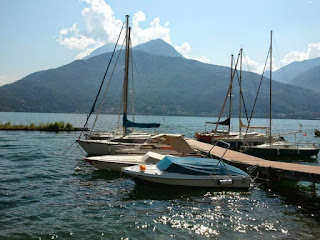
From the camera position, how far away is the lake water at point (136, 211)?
1250 cm

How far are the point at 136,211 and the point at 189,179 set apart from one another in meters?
4.85

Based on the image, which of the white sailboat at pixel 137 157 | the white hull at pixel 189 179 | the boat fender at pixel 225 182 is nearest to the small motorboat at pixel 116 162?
the white sailboat at pixel 137 157

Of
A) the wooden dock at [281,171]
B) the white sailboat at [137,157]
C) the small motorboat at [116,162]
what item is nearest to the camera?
the wooden dock at [281,171]

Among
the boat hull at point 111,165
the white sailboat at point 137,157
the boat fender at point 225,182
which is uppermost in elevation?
the white sailboat at point 137,157

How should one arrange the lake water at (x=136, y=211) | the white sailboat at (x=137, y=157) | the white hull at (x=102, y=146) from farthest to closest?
the white hull at (x=102, y=146) → the white sailboat at (x=137, y=157) → the lake water at (x=136, y=211)

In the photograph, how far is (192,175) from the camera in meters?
19.0

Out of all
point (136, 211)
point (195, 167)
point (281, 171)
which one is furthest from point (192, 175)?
point (281, 171)

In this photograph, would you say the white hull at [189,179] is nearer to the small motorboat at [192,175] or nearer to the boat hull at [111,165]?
the small motorboat at [192,175]

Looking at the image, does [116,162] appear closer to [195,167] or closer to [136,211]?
[195,167]

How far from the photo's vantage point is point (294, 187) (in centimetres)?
2097

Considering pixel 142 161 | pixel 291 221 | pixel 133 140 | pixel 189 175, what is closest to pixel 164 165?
pixel 189 175

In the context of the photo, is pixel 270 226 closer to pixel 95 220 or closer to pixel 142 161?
pixel 95 220

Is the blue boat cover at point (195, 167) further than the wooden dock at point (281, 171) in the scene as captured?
Yes

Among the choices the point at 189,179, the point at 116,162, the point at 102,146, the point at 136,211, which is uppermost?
the point at 102,146
